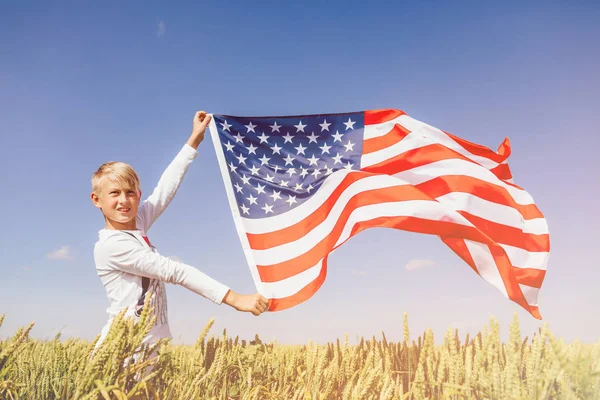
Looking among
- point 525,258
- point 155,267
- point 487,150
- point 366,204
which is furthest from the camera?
point 487,150

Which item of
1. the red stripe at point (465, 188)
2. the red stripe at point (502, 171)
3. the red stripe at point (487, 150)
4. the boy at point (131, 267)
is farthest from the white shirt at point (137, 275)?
the red stripe at point (502, 171)

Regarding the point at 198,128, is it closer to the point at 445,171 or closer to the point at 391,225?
the point at 391,225

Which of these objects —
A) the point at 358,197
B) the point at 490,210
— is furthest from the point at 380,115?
the point at 490,210

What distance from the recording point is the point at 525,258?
5.59 metres

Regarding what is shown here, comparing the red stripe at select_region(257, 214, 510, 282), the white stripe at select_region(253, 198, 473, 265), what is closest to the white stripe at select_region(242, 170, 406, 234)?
the white stripe at select_region(253, 198, 473, 265)

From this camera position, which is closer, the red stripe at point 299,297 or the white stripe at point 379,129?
the red stripe at point 299,297

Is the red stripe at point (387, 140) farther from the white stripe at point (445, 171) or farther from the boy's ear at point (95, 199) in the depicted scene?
the boy's ear at point (95, 199)

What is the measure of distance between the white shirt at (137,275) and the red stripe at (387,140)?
2.76 metres

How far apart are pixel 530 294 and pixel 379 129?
2.45 m

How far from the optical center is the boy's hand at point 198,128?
494cm

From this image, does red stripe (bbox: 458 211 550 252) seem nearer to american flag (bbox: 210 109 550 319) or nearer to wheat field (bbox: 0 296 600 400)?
american flag (bbox: 210 109 550 319)

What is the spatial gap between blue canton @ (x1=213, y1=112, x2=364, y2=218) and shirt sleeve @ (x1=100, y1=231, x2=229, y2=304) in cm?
170

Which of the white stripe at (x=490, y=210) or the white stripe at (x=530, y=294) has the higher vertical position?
the white stripe at (x=490, y=210)

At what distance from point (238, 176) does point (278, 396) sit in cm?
267
